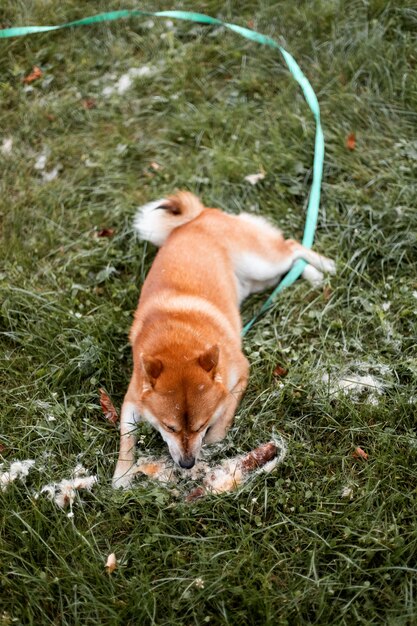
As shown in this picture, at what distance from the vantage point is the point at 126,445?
3.88 m

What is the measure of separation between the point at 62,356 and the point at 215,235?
1.31 m

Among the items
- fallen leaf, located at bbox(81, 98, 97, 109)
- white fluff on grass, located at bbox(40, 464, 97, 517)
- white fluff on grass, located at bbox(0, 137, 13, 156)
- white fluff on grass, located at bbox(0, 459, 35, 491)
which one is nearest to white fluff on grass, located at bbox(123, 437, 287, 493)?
white fluff on grass, located at bbox(40, 464, 97, 517)

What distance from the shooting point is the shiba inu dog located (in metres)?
3.62

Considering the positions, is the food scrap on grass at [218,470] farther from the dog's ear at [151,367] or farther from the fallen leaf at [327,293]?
the fallen leaf at [327,293]

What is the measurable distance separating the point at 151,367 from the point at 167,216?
1544mm

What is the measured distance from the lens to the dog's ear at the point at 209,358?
3.58 meters

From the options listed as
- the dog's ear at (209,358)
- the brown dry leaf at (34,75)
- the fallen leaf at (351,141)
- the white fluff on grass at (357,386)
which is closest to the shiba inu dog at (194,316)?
the dog's ear at (209,358)

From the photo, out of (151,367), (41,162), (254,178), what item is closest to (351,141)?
(254,178)

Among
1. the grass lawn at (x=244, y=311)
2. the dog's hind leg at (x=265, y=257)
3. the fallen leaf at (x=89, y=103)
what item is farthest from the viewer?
the fallen leaf at (x=89, y=103)

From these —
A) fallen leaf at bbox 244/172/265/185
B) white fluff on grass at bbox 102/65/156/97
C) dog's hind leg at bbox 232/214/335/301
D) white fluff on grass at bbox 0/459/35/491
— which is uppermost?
white fluff on grass at bbox 102/65/156/97

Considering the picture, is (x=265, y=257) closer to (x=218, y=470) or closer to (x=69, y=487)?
(x=218, y=470)

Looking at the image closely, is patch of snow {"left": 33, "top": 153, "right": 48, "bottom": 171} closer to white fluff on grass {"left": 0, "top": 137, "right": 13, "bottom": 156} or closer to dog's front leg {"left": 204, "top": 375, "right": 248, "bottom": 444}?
white fluff on grass {"left": 0, "top": 137, "right": 13, "bottom": 156}

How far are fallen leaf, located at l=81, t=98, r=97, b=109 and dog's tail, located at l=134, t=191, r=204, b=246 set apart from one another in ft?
5.71

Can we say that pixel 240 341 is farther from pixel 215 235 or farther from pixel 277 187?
pixel 277 187
